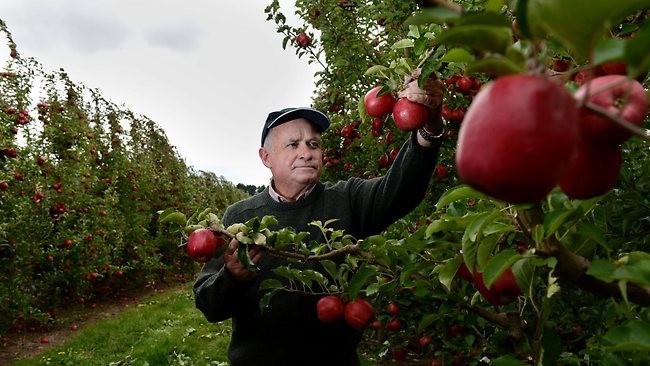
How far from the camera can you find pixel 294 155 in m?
2.25

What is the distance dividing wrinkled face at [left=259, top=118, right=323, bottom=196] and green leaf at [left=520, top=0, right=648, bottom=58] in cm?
182

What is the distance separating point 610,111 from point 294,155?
1779 millimetres

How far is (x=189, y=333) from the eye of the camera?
5859 mm

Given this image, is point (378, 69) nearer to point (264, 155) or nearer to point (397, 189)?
point (397, 189)

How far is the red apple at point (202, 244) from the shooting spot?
1.47 m

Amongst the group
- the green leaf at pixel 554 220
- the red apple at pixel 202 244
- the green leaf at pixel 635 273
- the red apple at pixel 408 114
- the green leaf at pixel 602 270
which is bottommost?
the green leaf at pixel 635 273

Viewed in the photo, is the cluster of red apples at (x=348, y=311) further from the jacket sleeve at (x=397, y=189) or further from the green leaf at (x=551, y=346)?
the green leaf at (x=551, y=346)

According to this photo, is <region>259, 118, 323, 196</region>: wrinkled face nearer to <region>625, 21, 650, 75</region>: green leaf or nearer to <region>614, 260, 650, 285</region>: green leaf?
<region>614, 260, 650, 285</region>: green leaf

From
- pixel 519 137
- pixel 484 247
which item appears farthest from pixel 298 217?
pixel 519 137

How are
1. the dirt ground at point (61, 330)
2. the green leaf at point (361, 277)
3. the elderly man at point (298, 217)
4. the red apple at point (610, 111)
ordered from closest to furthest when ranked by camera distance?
the red apple at point (610, 111), the green leaf at point (361, 277), the elderly man at point (298, 217), the dirt ground at point (61, 330)

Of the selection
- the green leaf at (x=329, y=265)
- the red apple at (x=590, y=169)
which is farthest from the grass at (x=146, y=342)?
the red apple at (x=590, y=169)

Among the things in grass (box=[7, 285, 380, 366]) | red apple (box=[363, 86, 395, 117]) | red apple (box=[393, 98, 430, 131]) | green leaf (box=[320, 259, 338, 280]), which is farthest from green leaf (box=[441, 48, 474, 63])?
grass (box=[7, 285, 380, 366])

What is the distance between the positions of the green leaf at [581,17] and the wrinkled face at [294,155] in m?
1.82

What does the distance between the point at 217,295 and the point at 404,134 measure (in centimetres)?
195
